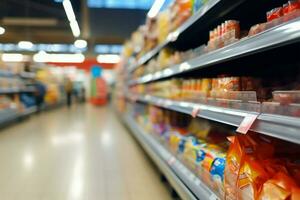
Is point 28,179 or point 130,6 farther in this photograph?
point 130,6

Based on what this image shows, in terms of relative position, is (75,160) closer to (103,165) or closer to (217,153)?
(103,165)

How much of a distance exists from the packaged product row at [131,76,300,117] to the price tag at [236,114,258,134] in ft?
0.12

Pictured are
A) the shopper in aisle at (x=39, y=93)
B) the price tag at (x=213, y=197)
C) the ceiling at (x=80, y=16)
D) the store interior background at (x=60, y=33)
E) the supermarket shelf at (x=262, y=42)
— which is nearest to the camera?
the supermarket shelf at (x=262, y=42)

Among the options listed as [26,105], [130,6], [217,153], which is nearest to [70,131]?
[26,105]

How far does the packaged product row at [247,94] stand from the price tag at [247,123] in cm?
4

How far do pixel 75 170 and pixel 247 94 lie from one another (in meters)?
2.24

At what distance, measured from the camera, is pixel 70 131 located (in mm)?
5883

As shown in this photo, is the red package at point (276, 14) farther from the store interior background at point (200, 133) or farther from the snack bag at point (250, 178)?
the snack bag at point (250, 178)

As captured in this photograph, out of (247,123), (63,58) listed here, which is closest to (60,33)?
(63,58)

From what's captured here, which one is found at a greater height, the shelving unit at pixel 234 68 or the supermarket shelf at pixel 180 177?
the shelving unit at pixel 234 68

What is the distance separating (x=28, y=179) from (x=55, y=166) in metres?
0.48

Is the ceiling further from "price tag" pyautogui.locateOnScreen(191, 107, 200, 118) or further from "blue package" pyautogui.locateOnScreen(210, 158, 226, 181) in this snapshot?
"blue package" pyautogui.locateOnScreen(210, 158, 226, 181)

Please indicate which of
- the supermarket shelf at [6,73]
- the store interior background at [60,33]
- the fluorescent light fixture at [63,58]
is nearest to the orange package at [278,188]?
the supermarket shelf at [6,73]

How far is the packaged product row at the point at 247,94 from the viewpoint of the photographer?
100 cm
